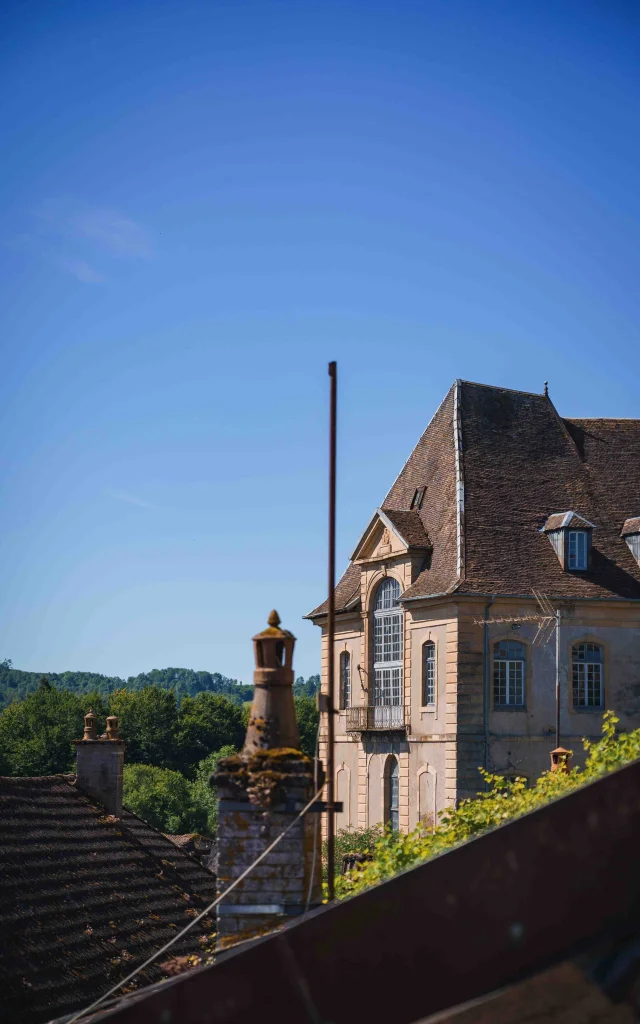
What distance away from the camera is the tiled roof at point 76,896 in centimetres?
1377

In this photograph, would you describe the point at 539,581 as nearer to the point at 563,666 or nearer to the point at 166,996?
the point at 563,666

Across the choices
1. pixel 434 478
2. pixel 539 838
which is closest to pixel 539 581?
pixel 434 478

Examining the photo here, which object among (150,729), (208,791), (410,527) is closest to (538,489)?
(410,527)

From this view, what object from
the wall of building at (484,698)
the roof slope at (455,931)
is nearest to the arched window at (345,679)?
the wall of building at (484,698)

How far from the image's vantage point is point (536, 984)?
468 centimetres

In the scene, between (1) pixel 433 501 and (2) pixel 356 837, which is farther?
(1) pixel 433 501

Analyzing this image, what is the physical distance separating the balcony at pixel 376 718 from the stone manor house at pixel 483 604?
0.07m

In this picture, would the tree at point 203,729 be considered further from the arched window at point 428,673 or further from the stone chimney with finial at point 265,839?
the stone chimney with finial at point 265,839

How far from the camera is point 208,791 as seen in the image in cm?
9700

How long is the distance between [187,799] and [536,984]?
9451cm

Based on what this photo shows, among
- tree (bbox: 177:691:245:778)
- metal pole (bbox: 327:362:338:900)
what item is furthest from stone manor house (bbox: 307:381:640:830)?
tree (bbox: 177:691:245:778)

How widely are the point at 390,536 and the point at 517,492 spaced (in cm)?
447

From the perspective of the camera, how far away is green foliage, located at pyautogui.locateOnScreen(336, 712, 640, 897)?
1123 cm

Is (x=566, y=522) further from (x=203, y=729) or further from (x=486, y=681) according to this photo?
(x=203, y=729)
